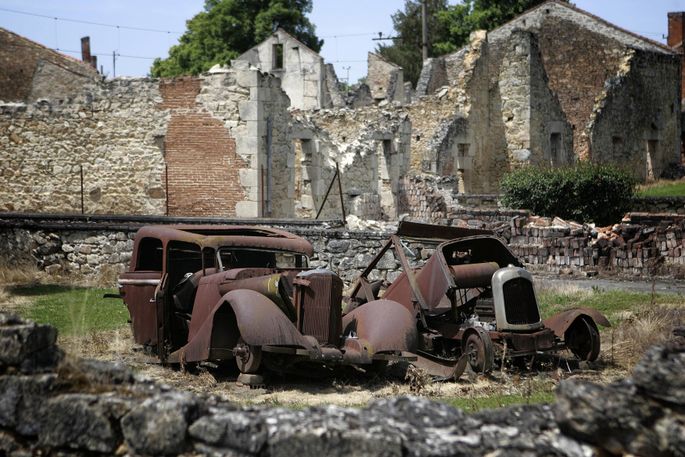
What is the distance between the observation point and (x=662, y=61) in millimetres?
40500

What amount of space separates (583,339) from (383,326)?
2.21 meters

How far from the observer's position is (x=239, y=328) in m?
8.32

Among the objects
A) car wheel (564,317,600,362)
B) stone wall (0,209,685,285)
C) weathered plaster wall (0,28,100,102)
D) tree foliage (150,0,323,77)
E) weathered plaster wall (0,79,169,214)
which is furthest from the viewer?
tree foliage (150,0,323,77)

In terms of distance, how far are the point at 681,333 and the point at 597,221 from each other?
1405cm

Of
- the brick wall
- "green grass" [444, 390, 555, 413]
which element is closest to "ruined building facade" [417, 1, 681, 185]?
the brick wall

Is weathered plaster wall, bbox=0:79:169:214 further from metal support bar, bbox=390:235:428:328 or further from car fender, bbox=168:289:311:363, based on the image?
car fender, bbox=168:289:311:363

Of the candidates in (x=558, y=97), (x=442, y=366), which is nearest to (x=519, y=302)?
(x=442, y=366)

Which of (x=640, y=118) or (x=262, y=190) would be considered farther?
(x=640, y=118)

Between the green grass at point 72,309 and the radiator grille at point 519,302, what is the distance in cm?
487

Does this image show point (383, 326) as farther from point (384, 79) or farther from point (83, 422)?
point (384, 79)

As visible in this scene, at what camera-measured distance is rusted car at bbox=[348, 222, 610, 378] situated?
905 cm

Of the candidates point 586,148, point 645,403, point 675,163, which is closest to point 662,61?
point 675,163

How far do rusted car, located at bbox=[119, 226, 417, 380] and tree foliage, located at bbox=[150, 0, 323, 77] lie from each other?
1788 inches

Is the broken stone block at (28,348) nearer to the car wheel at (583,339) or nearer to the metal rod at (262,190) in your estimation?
the car wheel at (583,339)
